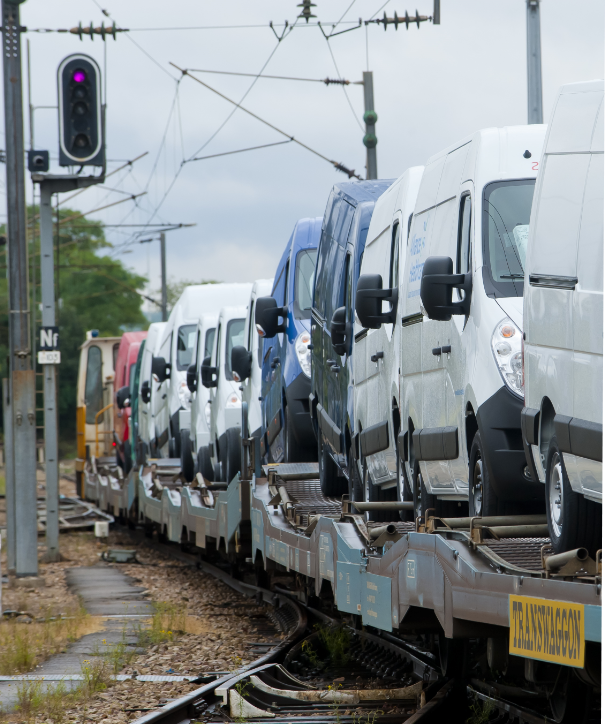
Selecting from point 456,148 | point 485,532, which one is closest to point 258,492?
point 456,148

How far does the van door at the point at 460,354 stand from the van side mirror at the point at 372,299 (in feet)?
3.82

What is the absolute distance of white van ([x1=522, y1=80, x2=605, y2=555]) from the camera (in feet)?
17.0

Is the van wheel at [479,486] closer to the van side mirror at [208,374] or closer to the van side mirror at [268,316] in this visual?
the van side mirror at [268,316]

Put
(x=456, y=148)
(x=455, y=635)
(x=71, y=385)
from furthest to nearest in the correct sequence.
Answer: (x=71, y=385) < (x=456, y=148) < (x=455, y=635)

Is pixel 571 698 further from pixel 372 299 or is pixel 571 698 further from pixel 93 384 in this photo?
pixel 93 384

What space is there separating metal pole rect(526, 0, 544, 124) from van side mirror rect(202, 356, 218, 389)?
17.2 ft

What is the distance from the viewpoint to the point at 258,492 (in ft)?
41.3

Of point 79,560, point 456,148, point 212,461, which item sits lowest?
point 79,560

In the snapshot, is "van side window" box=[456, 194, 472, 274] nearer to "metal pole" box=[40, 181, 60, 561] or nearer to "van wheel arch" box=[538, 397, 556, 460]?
"van wheel arch" box=[538, 397, 556, 460]

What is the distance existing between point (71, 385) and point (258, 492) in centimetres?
7054

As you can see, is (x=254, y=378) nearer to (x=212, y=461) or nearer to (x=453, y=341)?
(x=212, y=461)

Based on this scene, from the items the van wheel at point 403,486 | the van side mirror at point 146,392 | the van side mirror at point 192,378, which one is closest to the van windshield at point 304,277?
the van wheel at point 403,486

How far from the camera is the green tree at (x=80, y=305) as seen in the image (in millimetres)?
81812

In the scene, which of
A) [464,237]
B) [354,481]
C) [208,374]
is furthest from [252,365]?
[464,237]
